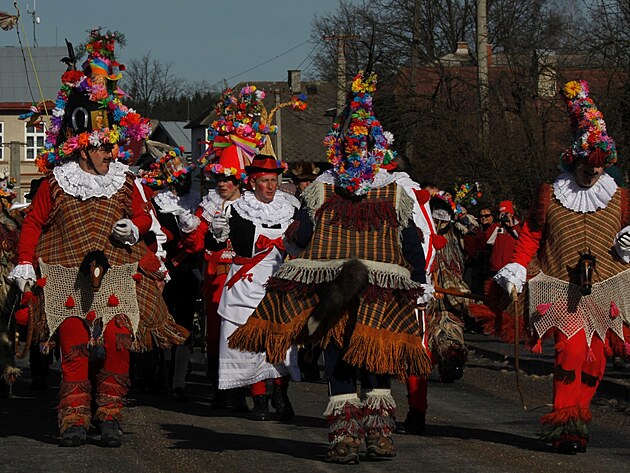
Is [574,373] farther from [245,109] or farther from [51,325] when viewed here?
[245,109]

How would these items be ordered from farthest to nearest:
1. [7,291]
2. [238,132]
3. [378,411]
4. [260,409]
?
[238,132] → [7,291] → [260,409] → [378,411]

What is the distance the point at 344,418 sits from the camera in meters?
8.50

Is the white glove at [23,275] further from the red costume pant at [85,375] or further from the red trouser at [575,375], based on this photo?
the red trouser at [575,375]

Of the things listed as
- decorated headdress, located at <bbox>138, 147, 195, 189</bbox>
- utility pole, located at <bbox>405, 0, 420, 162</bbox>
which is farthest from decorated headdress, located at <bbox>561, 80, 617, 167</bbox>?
utility pole, located at <bbox>405, 0, 420, 162</bbox>

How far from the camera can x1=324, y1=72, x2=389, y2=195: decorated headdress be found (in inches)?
348

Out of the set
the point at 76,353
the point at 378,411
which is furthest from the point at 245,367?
the point at 378,411

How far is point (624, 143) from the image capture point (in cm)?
2038

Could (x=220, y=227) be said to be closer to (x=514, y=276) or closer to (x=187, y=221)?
(x=187, y=221)

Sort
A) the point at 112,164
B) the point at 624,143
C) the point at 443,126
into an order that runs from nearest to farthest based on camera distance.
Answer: the point at 112,164
the point at 624,143
the point at 443,126

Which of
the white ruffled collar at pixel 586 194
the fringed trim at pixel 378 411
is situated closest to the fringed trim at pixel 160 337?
the fringed trim at pixel 378 411

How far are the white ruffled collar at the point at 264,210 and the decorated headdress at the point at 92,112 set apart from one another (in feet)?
4.74

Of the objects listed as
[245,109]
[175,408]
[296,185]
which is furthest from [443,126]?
[175,408]

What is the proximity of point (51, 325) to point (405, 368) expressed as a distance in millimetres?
2426

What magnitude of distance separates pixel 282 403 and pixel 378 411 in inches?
103
